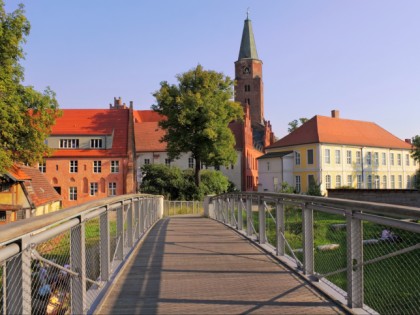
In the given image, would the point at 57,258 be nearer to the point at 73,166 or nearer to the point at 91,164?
the point at 91,164

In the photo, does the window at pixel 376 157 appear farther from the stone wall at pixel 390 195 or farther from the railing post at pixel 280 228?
the railing post at pixel 280 228

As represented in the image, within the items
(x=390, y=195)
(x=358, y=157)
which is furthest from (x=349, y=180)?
(x=390, y=195)

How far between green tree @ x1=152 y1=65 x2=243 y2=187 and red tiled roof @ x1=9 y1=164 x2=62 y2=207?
436 inches

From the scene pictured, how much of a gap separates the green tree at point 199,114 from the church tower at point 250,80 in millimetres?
39134

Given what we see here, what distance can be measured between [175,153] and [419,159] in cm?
2760

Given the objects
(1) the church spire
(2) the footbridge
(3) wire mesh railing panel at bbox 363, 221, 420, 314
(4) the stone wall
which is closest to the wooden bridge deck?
(2) the footbridge

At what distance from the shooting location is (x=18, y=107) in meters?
20.5

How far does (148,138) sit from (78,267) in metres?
56.0

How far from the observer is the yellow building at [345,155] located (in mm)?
49250

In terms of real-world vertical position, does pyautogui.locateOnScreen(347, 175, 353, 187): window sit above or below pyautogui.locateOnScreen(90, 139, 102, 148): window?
below

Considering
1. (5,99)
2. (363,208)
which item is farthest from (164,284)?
(5,99)

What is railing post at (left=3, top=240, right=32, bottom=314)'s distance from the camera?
2.46 m

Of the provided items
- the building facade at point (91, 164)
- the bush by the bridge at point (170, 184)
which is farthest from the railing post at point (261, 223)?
the building facade at point (91, 164)

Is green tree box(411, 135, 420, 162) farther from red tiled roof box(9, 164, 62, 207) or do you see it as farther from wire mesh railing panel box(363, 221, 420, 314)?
wire mesh railing panel box(363, 221, 420, 314)
